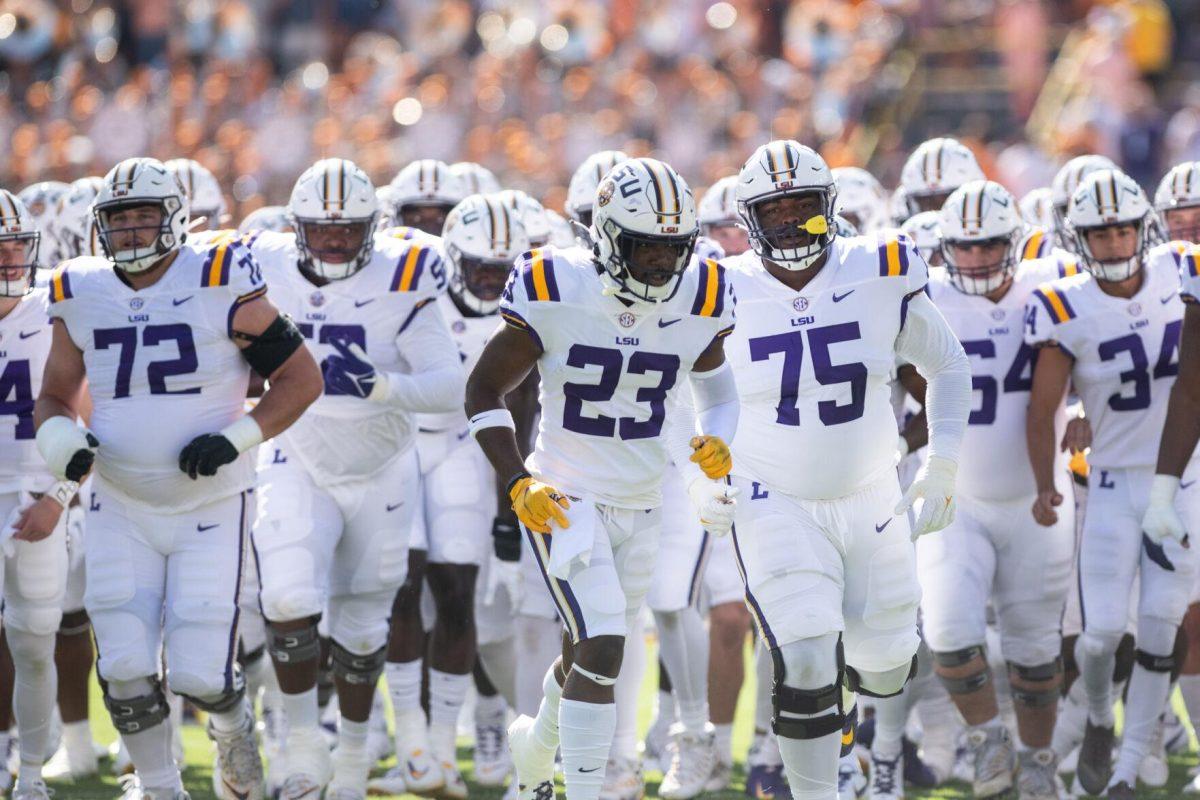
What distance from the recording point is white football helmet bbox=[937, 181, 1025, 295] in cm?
674

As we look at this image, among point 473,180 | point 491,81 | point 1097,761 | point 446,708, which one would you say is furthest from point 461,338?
point 491,81

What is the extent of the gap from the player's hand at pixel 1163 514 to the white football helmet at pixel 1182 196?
132cm

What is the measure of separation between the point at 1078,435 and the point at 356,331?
2.47 metres

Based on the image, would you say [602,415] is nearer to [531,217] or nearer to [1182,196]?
[531,217]

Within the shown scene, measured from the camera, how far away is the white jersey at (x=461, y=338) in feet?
23.6

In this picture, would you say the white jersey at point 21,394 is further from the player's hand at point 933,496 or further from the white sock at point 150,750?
the player's hand at point 933,496

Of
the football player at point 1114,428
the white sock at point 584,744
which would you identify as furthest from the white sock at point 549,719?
the football player at point 1114,428

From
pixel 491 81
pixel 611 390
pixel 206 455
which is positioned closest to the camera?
pixel 611 390

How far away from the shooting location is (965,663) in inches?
258

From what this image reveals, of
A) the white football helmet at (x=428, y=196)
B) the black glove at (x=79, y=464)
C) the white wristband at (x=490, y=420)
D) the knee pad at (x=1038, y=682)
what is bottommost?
the knee pad at (x=1038, y=682)

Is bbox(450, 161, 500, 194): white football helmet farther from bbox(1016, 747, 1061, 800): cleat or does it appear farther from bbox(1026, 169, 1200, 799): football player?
bbox(1016, 747, 1061, 800): cleat

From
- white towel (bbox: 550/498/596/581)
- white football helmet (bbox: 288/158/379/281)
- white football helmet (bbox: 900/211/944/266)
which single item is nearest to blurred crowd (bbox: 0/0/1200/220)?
white football helmet (bbox: 900/211/944/266)

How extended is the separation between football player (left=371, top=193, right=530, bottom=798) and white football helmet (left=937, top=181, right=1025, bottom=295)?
1532 mm

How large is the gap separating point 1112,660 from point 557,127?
8.51 m
